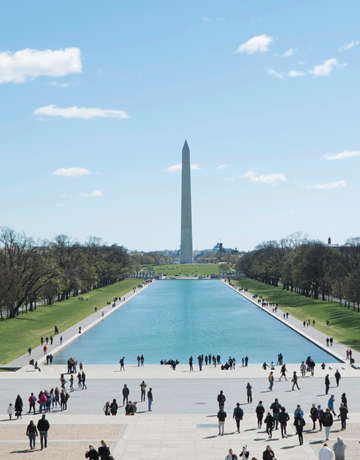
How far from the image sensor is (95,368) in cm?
3738

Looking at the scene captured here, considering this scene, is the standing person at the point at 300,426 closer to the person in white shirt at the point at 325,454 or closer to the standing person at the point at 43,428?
the person in white shirt at the point at 325,454

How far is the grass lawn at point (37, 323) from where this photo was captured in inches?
1795

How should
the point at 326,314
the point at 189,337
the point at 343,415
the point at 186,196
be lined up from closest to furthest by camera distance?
the point at 343,415 < the point at 189,337 < the point at 326,314 < the point at 186,196

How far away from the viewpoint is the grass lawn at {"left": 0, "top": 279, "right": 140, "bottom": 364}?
150 ft

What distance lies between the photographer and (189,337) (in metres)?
53.3

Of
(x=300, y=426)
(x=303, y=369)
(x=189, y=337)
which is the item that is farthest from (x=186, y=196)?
(x=300, y=426)

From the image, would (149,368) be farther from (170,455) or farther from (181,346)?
(170,455)

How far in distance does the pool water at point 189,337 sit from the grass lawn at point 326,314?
3.51m

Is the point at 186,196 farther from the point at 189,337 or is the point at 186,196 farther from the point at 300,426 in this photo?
the point at 300,426

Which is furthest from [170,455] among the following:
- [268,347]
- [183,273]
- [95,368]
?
[183,273]

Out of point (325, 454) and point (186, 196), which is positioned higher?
point (186, 196)

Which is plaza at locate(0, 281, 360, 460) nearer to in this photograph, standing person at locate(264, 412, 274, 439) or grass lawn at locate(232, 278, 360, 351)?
standing person at locate(264, 412, 274, 439)

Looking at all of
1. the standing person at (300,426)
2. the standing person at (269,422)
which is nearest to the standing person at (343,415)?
the standing person at (300,426)

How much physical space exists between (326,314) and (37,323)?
116 feet
